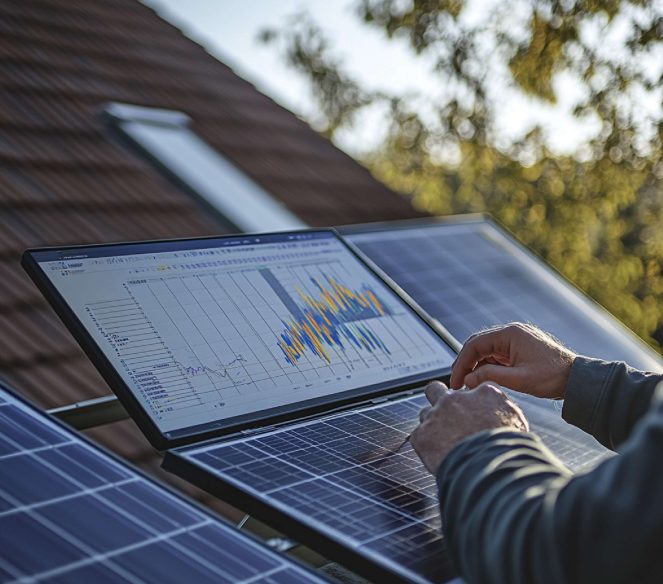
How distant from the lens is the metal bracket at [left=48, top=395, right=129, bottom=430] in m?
2.10

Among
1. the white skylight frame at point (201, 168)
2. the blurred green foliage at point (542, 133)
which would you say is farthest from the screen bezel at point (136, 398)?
the blurred green foliage at point (542, 133)

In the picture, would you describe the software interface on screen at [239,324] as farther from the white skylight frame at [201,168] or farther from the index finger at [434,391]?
the white skylight frame at [201,168]

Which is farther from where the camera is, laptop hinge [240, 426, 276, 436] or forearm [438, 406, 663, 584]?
laptop hinge [240, 426, 276, 436]

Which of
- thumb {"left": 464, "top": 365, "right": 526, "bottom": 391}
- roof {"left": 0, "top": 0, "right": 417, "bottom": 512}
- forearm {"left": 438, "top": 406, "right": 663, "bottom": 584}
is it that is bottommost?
roof {"left": 0, "top": 0, "right": 417, "bottom": 512}

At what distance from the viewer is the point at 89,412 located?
6.95 feet

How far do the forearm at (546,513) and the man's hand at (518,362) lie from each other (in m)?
0.54

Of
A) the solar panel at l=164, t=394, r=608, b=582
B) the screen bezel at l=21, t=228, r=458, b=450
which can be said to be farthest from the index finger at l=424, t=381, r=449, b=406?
the screen bezel at l=21, t=228, r=458, b=450

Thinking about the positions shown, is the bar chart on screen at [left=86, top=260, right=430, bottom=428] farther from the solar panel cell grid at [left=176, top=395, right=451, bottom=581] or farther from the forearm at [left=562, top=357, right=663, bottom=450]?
the forearm at [left=562, top=357, right=663, bottom=450]

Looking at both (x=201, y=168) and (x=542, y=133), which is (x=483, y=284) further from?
(x=542, y=133)

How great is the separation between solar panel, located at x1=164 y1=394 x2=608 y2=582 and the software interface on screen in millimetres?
Answer: 98

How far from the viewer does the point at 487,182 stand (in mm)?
12367

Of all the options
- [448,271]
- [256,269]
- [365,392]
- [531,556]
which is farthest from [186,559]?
[448,271]

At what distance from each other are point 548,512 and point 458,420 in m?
0.37

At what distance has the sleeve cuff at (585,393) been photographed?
191 centimetres
